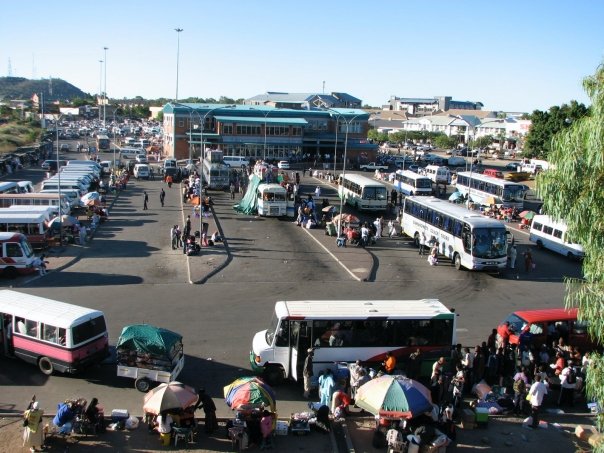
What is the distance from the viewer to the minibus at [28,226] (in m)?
28.9

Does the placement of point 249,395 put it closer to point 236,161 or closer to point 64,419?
point 64,419

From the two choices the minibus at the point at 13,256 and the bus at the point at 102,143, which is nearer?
the minibus at the point at 13,256

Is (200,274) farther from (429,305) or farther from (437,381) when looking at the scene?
(437,381)

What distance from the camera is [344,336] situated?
15.4 meters

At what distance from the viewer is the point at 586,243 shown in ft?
31.3

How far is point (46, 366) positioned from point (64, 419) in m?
3.52

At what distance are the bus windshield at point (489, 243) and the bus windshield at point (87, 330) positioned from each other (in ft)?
56.4

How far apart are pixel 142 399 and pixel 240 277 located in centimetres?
1150

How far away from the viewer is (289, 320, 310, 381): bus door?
1512 cm

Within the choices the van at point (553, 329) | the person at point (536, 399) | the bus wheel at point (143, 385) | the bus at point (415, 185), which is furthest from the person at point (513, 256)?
the bus at point (415, 185)

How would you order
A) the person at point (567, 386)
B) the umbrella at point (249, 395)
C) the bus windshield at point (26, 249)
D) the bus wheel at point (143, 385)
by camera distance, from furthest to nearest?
the bus windshield at point (26, 249) < the person at point (567, 386) < the bus wheel at point (143, 385) < the umbrella at point (249, 395)

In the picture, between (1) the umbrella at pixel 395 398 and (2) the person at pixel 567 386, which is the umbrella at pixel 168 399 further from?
(2) the person at pixel 567 386

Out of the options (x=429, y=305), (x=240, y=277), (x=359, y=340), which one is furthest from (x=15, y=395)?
(x=240, y=277)

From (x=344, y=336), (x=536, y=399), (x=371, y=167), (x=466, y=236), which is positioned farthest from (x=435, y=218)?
(x=371, y=167)
